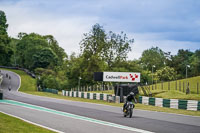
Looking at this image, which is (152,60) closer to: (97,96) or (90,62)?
(90,62)

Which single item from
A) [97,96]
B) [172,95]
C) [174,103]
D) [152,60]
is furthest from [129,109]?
[152,60]

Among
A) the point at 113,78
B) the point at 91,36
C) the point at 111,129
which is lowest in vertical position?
the point at 111,129

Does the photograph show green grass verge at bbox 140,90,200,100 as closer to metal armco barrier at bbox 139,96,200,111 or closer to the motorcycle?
metal armco barrier at bbox 139,96,200,111

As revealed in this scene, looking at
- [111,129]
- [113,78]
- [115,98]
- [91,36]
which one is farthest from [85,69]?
[111,129]

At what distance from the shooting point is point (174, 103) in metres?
29.0

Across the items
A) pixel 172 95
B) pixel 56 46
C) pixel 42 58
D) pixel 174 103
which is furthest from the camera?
pixel 56 46

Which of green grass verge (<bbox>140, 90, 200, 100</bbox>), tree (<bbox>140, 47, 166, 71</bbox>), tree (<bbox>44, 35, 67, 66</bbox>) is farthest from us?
tree (<bbox>44, 35, 67, 66</bbox>)

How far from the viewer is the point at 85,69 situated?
255ft

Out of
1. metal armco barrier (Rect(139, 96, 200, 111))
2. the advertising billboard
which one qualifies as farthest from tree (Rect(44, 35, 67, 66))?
metal armco barrier (Rect(139, 96, 200, 111))

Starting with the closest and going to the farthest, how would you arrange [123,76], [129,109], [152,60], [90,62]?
[129,109], [123,76], [90,62], [152,60]

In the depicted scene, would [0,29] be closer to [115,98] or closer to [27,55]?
[27,55]

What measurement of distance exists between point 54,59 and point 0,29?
83.7 ft

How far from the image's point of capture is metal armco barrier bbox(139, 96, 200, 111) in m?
26.4

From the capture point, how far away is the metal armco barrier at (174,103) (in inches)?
1041
